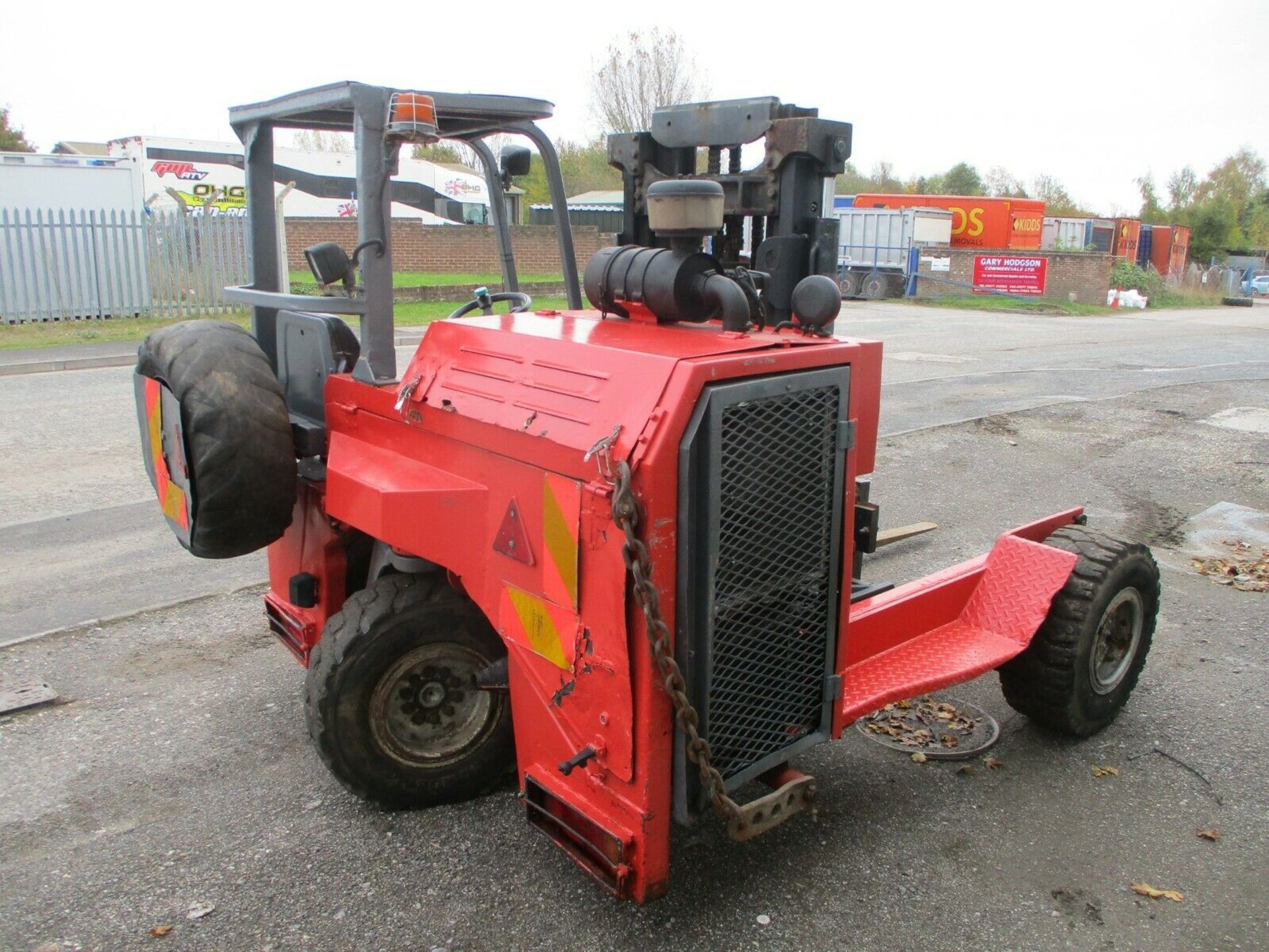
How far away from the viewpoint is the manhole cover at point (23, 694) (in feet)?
14.3

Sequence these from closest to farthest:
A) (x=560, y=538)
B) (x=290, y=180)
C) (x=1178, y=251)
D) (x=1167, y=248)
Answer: (x=560, y=538)
(x=290, y=180)
(x=1167, y=248)
(x=1178, y=251)

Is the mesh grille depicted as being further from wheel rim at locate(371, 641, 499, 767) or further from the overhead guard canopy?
the overhead guard canopy

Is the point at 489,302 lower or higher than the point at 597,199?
lower

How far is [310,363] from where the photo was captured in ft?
13.5

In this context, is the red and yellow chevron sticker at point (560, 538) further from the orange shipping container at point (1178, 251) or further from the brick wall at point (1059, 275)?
the orange shipping container at point (1178, 251)

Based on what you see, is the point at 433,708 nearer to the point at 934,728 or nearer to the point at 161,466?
the point at 161,466

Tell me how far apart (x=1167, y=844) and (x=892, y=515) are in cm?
412

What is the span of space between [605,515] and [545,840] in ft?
4.51

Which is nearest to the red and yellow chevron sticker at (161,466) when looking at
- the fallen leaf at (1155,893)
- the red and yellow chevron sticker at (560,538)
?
the red and yellow chevron sticker at (560,538)

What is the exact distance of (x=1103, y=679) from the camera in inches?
173

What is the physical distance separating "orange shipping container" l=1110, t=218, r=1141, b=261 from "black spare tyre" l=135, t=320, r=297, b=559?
4323cm

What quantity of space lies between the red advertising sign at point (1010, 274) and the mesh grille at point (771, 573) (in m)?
31.9

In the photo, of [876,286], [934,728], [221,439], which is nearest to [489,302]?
[221,439]

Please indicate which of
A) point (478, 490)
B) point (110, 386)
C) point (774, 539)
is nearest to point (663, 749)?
point (774, 539)
